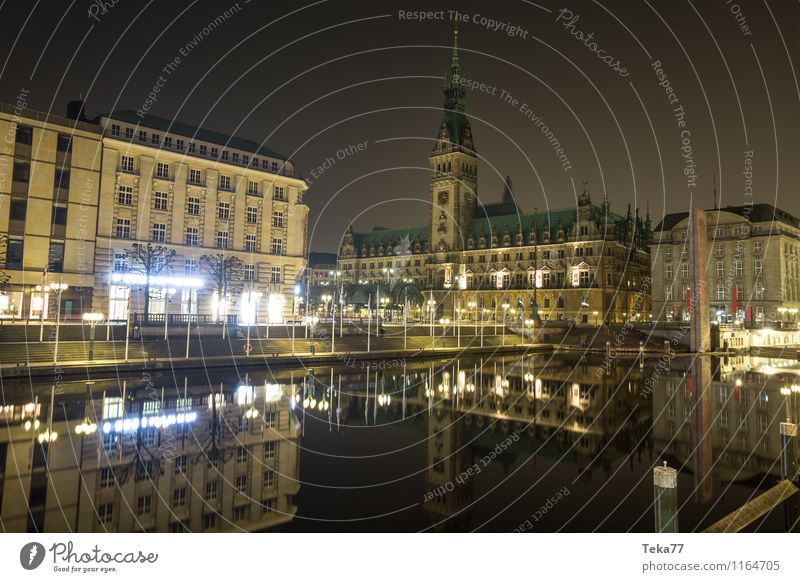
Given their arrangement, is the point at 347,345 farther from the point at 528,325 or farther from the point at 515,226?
the point at 515,226

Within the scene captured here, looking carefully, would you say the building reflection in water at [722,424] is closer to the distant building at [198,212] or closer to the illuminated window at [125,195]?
the distant building at [198,212]

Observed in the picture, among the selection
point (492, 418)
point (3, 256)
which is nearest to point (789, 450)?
point (492, 418)

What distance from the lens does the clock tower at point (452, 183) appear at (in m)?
114

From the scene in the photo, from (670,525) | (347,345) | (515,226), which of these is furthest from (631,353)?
(515,226)

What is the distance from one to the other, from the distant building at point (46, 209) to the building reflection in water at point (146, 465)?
2704cm

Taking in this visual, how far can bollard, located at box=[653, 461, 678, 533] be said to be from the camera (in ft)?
24.6

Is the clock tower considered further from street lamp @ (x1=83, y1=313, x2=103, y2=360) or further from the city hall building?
street lamp @ (x1=83, y1=313, x2=103, y2=360)

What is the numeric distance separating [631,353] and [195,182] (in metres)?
49.3

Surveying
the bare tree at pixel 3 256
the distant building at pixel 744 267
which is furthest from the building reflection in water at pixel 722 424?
the distant building at pixel 744 267

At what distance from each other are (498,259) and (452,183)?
19.7 m

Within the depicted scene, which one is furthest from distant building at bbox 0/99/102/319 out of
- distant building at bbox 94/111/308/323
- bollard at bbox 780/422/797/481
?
bollard at bbox 780/422/797/481

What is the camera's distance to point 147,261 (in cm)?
4050

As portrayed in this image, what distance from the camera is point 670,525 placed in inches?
311

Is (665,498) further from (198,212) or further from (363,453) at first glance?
(198,212)
